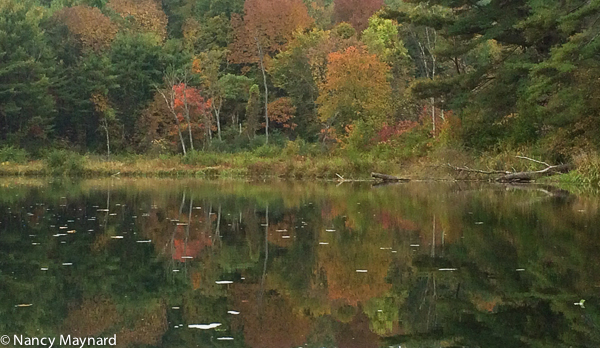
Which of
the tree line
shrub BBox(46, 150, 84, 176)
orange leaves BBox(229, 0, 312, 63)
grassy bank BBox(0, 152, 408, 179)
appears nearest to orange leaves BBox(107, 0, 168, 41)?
the tree line

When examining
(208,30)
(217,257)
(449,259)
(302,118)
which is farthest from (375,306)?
(208,30)

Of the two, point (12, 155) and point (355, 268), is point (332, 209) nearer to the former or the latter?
point (355, 268)

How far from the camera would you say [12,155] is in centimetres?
4984

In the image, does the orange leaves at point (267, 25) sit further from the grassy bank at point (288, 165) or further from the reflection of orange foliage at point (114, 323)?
the reflection of orange foliage at point (114, 323)

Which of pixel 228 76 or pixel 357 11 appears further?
pixel 357 11

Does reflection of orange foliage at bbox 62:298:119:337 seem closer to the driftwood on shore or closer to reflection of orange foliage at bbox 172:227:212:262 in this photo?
reflection of orange foliage at bbox 172:227:212:262

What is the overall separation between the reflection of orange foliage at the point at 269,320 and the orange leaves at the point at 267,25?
52119 mm

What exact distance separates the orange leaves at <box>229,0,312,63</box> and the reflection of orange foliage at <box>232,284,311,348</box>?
5212cm

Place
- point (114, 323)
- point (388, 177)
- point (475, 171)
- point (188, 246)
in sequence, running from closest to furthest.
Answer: point (114, 323) < point (188, 246) < point (475, 171) < point (388, 177)

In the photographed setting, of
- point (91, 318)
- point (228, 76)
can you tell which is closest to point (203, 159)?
point (228, 76)

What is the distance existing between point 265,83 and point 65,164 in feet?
56.4

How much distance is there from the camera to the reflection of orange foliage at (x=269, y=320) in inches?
227

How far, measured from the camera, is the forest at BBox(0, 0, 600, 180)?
32250 mm

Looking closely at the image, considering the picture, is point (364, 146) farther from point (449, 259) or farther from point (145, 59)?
point (449, 259)
